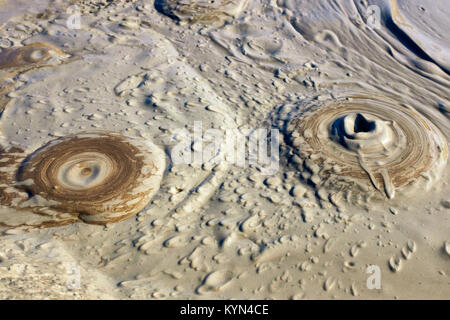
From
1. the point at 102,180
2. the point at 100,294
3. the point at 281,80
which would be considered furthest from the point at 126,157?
the point at 281,80

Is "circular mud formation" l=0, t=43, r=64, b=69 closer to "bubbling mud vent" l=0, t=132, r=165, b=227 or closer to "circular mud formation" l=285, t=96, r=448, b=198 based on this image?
"bubbling mud vent" l=0, t=132, r=165, b=227

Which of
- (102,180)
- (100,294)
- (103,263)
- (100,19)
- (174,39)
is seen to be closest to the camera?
(100,294)

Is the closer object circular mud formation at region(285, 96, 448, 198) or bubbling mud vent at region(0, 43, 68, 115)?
circular mud formation at region(285, 96, 448, 198)

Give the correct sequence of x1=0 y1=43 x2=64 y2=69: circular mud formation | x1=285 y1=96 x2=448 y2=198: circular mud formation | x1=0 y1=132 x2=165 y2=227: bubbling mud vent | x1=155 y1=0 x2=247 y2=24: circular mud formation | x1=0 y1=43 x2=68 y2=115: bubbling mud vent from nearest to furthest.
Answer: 1. x1=0 y1=132 x2=165 y2=227: bubbling mud vent
2. x1=285 y1=96 x2=448 y2=198: circular mud formation
3. x1=0 y1=43 x2=68 y2=115: bubbling mud vent
4. x1=0 y1=43 x2=64 y2=69: circular mud formation
5. x1=155 y1=0 x2=247 y2=24: circular mud formation

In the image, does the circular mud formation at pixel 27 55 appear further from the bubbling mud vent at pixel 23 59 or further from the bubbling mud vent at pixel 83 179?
the bubbling mud vent at pixel 83 179

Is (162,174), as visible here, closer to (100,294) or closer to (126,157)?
(126,157)

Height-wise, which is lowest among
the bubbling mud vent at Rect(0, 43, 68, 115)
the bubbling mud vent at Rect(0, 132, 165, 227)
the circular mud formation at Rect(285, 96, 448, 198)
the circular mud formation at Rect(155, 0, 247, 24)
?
the bubbling mud vent at Rect(0, 43, 68, 115)

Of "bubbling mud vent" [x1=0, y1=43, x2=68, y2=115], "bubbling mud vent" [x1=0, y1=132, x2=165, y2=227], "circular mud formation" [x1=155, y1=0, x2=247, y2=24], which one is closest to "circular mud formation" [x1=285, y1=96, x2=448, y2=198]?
"bubbling mud vent" [x1=0, y1=132, x2=165, y2=227]
